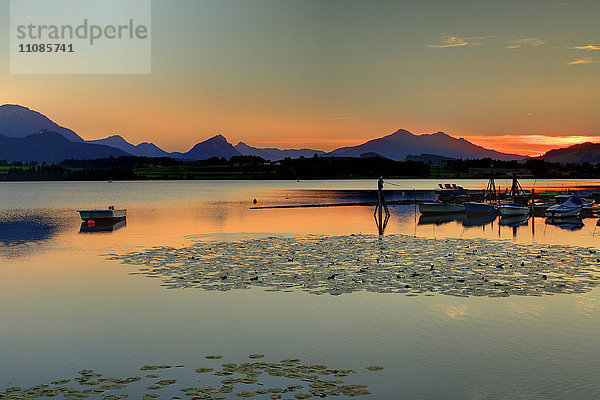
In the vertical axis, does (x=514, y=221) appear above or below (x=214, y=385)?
below

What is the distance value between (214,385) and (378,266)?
→ 17394 millimetres

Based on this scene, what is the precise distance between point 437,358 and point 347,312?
5.27 meters

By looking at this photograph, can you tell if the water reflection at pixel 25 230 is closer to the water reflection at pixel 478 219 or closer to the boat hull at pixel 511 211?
the water reflection at pixel 478 219

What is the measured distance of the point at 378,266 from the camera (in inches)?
1133

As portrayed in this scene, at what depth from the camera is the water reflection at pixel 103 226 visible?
5400 cm

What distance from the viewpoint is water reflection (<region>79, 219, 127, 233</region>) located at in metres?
54.0

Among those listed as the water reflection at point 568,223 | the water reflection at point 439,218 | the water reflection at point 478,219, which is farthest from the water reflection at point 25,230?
the water reflection at point 568,223

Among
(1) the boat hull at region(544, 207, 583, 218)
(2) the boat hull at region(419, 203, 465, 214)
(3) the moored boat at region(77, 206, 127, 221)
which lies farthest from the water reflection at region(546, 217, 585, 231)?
(3) the moored boat at region(77, 206, 127, 221)

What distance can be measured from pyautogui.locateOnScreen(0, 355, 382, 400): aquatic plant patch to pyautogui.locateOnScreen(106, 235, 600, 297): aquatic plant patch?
9.28m

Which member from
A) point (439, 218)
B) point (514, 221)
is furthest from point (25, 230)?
point (514, 221)

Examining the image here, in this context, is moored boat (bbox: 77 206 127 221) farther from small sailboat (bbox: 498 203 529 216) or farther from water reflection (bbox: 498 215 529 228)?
small sailboat (bbox: 498 203 529 216)

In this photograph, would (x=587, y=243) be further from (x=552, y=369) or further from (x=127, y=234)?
(x=127, y=234)

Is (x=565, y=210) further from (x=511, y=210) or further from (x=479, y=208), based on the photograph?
(x=479, y=208)

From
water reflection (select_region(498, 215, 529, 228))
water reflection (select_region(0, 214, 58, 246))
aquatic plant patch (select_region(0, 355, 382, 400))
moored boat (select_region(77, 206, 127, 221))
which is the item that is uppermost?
moored boat (select_region(77, 206, 127, 221))
